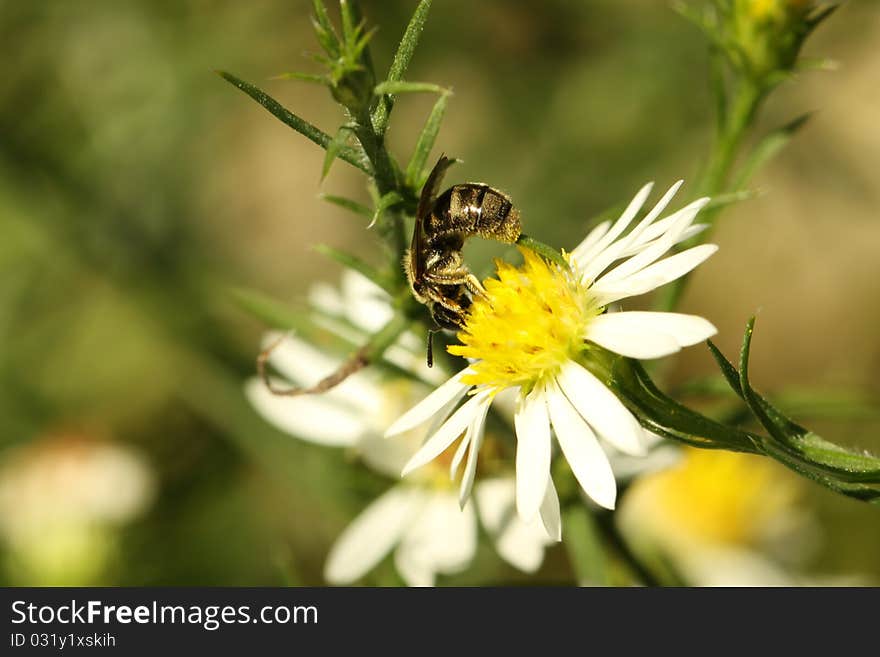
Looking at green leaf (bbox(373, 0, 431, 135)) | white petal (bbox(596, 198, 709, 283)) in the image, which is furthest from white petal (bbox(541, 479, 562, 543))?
green leaf (bbox(373, 0, 431, 135))

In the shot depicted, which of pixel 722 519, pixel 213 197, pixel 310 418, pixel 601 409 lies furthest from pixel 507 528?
pixel 213 197

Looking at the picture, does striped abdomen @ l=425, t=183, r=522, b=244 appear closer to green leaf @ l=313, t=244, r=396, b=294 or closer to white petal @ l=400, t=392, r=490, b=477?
green leaf @ l=313, t=244, r=396, b=294

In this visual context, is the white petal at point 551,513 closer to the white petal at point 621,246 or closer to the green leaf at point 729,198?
the white petal at point 621,246

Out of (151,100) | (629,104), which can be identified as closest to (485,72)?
(629,104)

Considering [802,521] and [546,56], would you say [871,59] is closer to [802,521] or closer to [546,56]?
[546,56]

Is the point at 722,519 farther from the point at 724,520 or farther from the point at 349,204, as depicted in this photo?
the point at 349,204
